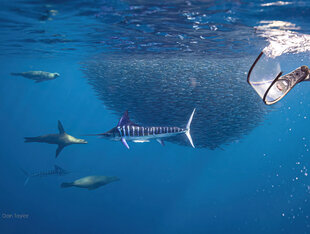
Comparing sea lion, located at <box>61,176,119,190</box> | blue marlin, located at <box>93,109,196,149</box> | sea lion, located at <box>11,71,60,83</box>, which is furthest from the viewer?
sea lion, located at <box>11,71,60,83</box>

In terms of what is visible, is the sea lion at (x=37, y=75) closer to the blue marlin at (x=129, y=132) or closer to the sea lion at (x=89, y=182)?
the sea lion at (x=89, y=182)

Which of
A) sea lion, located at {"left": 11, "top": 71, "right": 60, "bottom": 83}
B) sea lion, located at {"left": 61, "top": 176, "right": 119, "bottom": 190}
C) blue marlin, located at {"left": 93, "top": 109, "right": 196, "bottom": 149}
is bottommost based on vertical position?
sea lion, located at {"left": 61, "top": 176, "right": 119, "bottom": 190}

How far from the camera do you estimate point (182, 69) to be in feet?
40.1

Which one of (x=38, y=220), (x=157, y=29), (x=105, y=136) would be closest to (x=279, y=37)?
(x=157, y=29)

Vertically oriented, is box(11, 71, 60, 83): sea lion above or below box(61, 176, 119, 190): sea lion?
above

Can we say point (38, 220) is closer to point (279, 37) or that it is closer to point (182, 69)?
point (182, 69)

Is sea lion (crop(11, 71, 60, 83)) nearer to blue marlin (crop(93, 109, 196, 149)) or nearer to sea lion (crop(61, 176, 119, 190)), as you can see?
sea lion (crop(61, 176, 119, 190))

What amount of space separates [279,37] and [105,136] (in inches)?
453

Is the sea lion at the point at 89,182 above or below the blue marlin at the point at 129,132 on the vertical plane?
below

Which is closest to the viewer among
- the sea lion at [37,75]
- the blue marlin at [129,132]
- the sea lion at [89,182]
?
the blue marlin at [129,132]

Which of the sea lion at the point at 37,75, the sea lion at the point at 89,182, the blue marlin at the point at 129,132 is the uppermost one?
the blue marlin at the point at 129,132

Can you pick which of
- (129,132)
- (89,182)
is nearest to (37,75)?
(89,182)

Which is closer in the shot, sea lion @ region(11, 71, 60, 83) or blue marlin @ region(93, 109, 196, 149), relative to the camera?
blue marlin @ region(93, 109, 196, 149)

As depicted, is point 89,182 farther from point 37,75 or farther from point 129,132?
point 37,75
